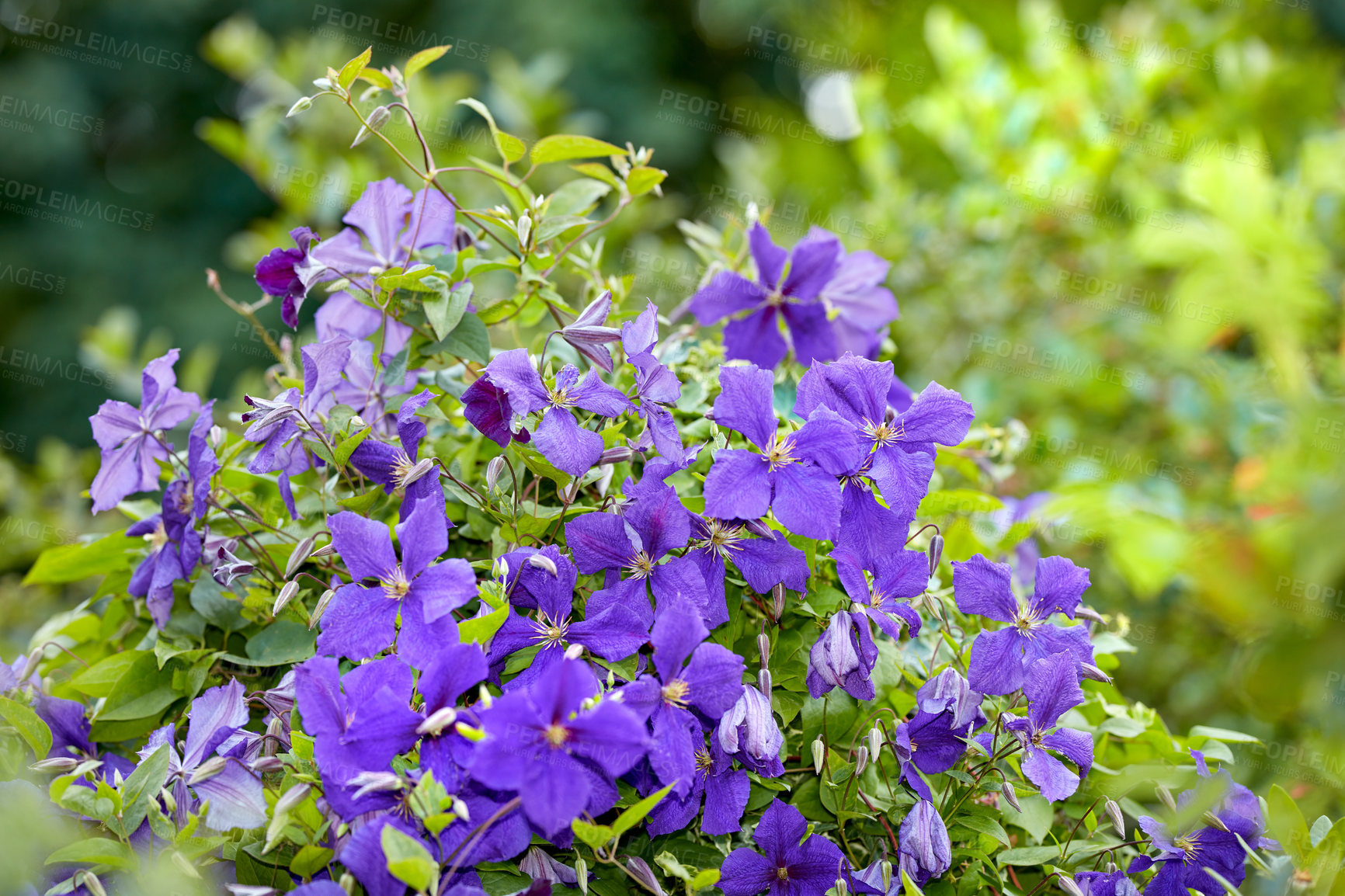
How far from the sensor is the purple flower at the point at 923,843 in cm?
75

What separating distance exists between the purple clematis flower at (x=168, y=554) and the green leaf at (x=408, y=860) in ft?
1.33

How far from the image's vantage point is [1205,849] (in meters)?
0.83

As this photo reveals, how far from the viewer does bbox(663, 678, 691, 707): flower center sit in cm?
71

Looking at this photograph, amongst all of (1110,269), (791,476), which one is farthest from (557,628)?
(1110,269)

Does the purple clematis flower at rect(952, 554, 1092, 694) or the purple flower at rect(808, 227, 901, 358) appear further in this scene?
the purple flower at rect(808, 227, 901, 358)

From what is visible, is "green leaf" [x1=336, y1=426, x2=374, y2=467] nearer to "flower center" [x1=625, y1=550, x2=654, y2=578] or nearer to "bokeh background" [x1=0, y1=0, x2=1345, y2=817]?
"flower center" [x1=625, y1=550, x2=654, y2=578]

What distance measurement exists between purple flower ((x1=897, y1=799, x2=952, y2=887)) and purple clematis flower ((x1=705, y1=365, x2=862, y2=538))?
244 millimetres

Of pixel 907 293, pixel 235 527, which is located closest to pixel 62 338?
pixel 907 293

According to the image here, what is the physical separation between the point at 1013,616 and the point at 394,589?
1.77ft

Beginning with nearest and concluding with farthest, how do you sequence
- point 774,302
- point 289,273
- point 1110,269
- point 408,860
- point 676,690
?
point 408,860 → point 676,690 → point 289,273 → point 774,302 → point 1110,269

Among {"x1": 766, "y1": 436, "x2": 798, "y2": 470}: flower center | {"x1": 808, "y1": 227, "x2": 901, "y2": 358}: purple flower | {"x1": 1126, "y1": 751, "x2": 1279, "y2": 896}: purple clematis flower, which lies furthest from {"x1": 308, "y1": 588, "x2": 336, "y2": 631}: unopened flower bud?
{"x1": 1126, "y1": 751, "x2": 1279, "y2": 896}: purple clematis flower

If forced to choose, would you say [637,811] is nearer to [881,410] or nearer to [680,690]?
[680,690]

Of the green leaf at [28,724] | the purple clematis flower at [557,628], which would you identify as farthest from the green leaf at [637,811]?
the green leaf at [28,724]

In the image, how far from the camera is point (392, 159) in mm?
2508
